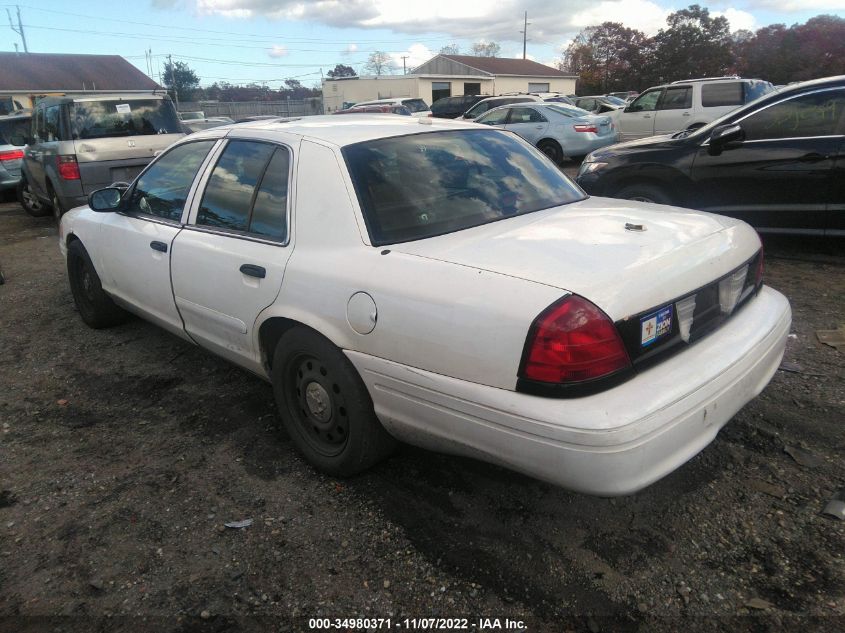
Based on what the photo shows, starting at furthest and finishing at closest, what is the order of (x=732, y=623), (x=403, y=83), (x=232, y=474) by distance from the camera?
(x=403, y=83) < (x=232, y=474) < (x=732, y=623)

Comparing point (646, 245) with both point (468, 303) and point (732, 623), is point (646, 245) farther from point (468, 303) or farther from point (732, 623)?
point (732, 623)

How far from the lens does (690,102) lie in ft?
46.5

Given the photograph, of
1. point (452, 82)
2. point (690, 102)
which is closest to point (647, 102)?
point (690, 102)

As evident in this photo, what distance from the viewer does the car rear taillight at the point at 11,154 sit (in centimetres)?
1177

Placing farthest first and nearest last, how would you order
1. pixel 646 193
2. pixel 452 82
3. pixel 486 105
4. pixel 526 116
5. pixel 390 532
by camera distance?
pixel 452 82 < pixel 486 105 < pixel 526 116 < pixel 646 193 < pixel 390 532

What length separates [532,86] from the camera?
184ft

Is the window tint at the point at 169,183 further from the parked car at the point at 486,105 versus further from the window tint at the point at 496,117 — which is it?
the parked car at the point at 486,105

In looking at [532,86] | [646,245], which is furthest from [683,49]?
[646,245]

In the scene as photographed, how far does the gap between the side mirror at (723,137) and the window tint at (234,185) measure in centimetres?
445

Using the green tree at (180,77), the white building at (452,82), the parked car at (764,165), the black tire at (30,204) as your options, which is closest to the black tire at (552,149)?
the parked car at (764,165)

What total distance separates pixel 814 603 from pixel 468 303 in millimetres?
1542

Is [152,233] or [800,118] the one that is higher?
[800,118]

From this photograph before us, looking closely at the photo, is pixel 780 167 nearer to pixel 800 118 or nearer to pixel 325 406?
pixel 800 118

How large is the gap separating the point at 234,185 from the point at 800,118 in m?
5.10
